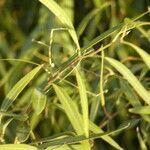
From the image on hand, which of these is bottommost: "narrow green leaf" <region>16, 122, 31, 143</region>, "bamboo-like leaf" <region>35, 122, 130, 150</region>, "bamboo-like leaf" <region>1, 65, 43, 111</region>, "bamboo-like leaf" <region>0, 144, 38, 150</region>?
"bamboo-like leaf" <region>35, 122, 130, 150</region>

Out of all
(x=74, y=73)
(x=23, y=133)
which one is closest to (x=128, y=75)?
(x=74, y=73)

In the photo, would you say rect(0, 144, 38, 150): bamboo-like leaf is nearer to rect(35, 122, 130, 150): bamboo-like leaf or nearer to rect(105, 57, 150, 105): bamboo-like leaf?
rect(35, 122, 130, 150): bamboo-like leaf

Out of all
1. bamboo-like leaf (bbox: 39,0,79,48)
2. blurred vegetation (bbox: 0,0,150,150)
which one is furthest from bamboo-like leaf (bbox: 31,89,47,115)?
bamboo-like leaf (bbox: 39,0,79,48)

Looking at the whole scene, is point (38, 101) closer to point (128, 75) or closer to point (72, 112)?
point (72, 112)

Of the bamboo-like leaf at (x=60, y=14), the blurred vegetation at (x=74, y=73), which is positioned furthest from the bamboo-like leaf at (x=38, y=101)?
the bamboo-like leaf at (x=60, y=14)

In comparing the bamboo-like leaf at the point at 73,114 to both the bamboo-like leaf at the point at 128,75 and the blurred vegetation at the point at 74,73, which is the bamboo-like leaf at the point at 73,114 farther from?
the bamboo-like leaf at the point at 128,75

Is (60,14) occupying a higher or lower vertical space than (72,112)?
higher

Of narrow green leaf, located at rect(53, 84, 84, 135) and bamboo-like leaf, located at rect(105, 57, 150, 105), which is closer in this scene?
narrow green leaf, located at rect(53, 84, 84, 135)

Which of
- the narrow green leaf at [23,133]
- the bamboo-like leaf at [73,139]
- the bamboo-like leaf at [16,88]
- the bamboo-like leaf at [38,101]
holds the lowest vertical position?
the bamboo-like leaf at [73,139]
